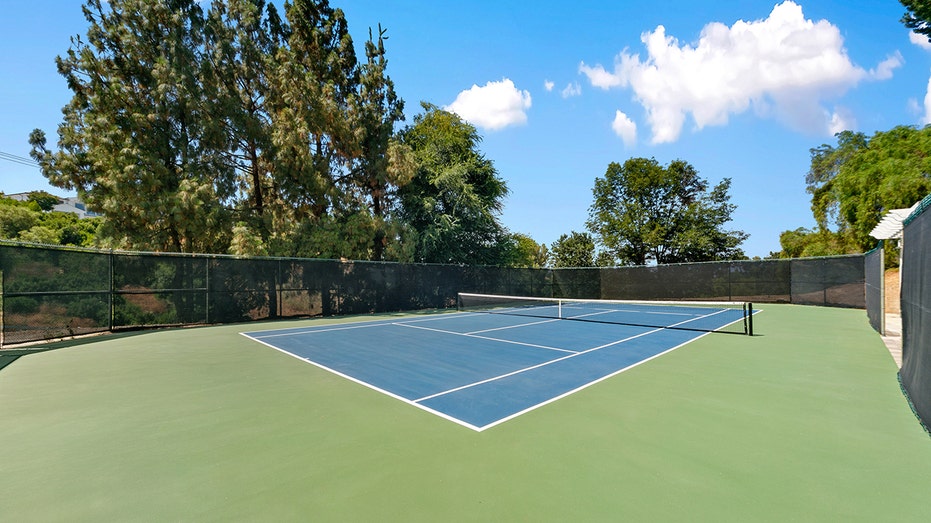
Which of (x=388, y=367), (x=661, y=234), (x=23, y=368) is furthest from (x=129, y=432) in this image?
(x=661, y=234)

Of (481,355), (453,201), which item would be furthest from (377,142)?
(481,355)

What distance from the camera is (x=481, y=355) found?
25.0 feet

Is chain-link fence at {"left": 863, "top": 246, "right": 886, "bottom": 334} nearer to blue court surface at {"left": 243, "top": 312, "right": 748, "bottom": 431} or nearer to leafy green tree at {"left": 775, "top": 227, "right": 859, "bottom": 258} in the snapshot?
blue court surface at {"left": 243, "top": 312, "right": 748, "bottom": 431}

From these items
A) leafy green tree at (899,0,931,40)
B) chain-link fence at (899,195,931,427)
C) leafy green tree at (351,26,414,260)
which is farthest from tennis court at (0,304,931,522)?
leafy green tree at (899,0,931,40)

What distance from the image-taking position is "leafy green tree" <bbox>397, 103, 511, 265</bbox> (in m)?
23.2

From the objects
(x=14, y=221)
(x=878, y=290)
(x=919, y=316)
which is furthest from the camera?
(x=14, y=221)

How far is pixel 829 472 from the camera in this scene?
3.05 m

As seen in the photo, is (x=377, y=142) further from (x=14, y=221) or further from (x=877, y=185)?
(x=14, y=221)

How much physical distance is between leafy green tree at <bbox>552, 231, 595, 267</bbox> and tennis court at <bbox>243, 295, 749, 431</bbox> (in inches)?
1155

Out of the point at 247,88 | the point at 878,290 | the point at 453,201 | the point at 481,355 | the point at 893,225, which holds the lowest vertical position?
the point at 481,355

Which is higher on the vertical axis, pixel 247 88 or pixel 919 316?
pixel 247 88

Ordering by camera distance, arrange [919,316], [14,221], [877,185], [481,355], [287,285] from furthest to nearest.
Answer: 1. [14,221]
2. [877,185]
3. [287,285]
4. [481,355]
5. [919,316]

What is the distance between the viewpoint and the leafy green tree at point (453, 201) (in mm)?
23172

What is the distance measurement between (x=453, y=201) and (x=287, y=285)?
11.7 meters
